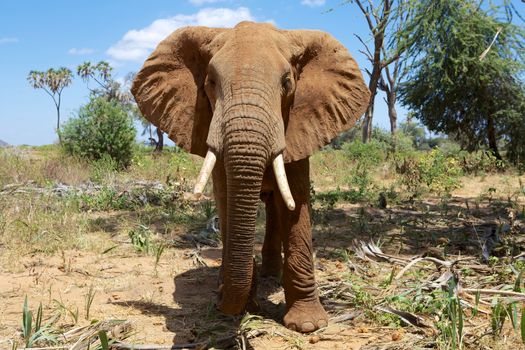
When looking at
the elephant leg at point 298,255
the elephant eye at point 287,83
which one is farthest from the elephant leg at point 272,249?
the elephant eye at point 287,83

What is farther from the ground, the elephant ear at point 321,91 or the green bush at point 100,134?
the green bush at point 100,134

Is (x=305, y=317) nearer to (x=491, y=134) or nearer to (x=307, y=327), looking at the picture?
(x=307, y=327)

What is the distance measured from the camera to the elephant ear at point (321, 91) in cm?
382

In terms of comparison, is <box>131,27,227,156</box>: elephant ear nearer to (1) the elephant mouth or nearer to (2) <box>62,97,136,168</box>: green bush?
(1) the elephant mouth

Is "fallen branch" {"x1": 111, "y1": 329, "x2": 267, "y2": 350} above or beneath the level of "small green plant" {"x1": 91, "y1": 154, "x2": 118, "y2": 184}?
beneath

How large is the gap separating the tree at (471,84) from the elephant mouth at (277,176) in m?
11.5

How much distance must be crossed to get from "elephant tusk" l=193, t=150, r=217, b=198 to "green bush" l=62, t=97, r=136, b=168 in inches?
483

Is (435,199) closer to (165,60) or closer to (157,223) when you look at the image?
(157,223)

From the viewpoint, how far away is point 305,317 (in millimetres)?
3764

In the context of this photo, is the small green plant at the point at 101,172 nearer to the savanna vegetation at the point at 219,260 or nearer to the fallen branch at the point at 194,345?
the savanna vegetation at the point at 219,260

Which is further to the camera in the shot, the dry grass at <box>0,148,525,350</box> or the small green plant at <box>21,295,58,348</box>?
the dry grass at <box>0,148,525,350</box>

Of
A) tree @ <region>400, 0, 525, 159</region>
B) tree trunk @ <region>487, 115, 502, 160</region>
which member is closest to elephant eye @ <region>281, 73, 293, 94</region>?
tree @ <region>400, 0, 525, 159</region>

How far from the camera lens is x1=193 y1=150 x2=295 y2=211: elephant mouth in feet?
9.91

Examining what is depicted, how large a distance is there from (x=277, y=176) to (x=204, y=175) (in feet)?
1.50
